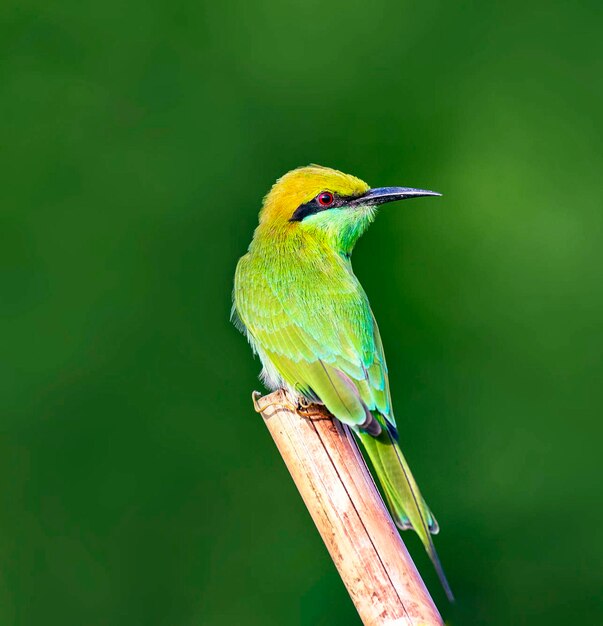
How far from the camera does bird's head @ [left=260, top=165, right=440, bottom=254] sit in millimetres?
3340

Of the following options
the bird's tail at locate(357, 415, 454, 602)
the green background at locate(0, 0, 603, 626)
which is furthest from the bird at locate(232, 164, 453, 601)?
the green background at locate(0, 0, 603, 626)

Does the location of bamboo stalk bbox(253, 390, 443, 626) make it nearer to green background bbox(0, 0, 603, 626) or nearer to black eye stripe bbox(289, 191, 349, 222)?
black eye stripe bbox(289, 191, 349, 222)

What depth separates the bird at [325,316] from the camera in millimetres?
2613

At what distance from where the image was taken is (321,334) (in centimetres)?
292

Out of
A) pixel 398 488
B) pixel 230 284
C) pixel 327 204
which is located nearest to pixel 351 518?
pixel 398 488

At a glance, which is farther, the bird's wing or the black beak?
the black beak

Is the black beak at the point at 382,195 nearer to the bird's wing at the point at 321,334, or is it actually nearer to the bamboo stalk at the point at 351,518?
the bird's wing at the point at 321,334

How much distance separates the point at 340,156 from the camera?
17.8 feet

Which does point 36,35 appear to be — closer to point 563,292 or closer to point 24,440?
point 24,440

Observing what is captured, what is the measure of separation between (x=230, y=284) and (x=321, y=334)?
2071 millimetres

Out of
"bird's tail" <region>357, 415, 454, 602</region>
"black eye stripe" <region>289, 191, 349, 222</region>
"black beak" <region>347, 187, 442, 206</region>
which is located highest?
"black eye stripe" <region>289, 191, 349, 222</region>

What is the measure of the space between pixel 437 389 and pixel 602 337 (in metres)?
0.94

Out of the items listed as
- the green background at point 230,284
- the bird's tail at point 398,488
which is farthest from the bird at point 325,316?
the green background at point 230,284

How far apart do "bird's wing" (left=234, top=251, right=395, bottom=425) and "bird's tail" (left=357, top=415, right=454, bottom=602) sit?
3.1 inches
